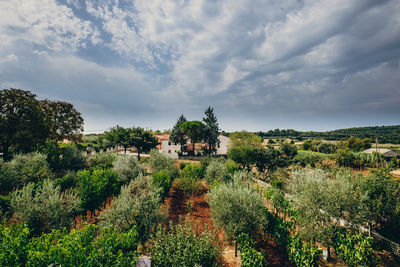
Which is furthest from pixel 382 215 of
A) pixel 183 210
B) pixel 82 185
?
Answer: pixel 82 185

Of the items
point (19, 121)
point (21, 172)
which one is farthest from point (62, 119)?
point (21, 172)

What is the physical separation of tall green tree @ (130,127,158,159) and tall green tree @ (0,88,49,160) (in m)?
15.7

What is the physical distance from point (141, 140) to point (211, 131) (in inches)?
801

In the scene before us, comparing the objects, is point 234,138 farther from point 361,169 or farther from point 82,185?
point 82,185

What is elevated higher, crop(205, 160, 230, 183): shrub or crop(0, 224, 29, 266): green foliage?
crop(0, 224, 29, 266): green foliage

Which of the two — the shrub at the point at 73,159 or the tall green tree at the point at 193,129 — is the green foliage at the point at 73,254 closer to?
the shrub at the point at 73,159

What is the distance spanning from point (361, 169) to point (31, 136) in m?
52.0

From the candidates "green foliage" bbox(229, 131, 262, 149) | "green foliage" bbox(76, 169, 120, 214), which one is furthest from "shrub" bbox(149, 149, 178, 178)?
"green foliage" bbox(229, 131, 262, 149)

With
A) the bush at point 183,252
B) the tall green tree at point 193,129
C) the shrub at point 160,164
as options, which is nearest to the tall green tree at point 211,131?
the tall green tree at point 193,129

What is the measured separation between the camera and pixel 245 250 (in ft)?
23.8

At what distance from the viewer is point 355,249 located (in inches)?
290

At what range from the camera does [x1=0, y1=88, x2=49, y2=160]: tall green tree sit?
1928cm

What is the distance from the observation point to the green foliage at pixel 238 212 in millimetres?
8492

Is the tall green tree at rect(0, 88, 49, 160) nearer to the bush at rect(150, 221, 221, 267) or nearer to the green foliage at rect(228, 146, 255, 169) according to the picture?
the bush at rect(150, 221, 221, 267)
